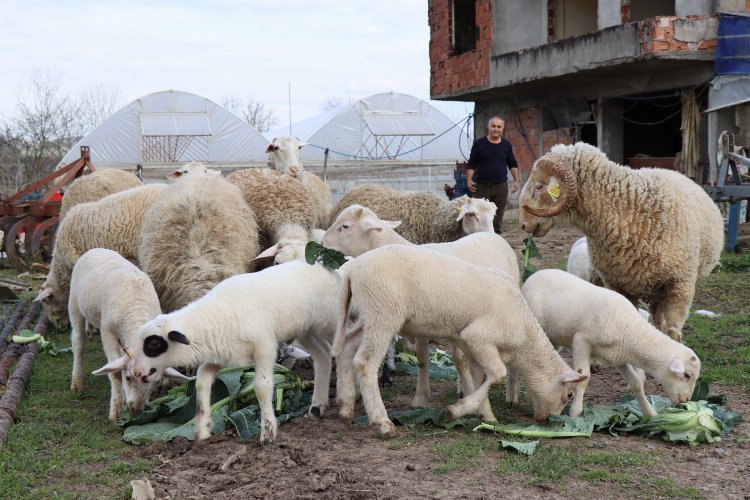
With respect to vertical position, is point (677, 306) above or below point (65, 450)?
above

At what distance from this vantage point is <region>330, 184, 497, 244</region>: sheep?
9.19 metres

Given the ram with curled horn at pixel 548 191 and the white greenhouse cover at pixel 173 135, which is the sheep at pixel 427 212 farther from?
the white greenhouse cover at pixel 173 135

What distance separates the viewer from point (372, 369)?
17.9 feet

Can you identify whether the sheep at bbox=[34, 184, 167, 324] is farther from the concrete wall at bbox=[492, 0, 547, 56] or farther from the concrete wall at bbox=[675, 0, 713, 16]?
the concrete wall at bbox=[492, 0, 547, 56]

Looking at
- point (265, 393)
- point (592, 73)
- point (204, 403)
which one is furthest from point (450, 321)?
point (592, 73)

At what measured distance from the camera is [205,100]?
42219 mm

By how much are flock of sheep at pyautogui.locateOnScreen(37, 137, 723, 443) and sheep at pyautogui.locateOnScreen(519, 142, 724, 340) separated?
0.5 inches

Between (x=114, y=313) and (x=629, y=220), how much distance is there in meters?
4.01

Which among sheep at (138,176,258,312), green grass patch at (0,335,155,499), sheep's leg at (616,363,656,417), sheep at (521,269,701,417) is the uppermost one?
sheep at (138,176,258,312)

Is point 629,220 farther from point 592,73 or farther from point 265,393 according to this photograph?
point 592,73

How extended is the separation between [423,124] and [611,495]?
40462 mm

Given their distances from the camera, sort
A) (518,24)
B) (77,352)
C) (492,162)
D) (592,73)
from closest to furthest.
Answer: (77,352), (492,162), (592,73), (518,24)

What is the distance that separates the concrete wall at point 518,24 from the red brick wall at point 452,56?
0.24 meters

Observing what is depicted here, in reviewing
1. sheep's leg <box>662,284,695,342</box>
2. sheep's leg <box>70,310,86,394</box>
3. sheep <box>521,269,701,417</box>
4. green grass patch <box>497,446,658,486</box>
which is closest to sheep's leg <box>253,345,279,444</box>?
green grass patch <box>497,446,658,486</box>
